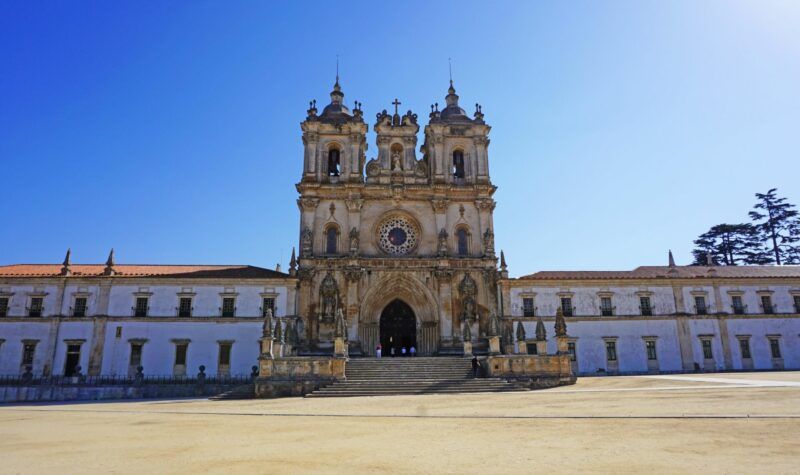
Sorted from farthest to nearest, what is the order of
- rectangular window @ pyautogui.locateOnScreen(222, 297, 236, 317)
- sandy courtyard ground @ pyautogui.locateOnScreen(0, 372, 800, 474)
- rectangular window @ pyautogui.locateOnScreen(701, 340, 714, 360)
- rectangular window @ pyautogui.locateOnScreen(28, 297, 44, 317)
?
rectangular window @ pyautogui.locateOnScreen(701, 340, 714, 360) → rectangular window @ pyautogui.locateOnScreen(222, 297, 236, 317) → rectangular window @ pyautogui.locateOnScreen(28, 297, 44, 317) → sandy courtyard ground @ pyautogui.locateOnScreen(0, 372, 800, 474)

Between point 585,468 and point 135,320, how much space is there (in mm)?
34015

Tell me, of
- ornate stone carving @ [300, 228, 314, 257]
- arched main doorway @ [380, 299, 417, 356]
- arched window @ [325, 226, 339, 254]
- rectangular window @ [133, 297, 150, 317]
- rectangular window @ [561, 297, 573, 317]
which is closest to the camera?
rectangular window @ [133, 297, 150, 317]

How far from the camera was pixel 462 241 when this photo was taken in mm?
37312

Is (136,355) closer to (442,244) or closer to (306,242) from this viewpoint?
(306,242)

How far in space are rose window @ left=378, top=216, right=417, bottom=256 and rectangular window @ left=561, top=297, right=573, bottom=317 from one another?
38.8 ft

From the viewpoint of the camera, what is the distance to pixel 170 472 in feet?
23.2

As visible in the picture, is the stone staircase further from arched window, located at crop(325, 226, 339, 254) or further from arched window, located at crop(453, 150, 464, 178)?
arched window, located at crop(453, 150, 464, 178)

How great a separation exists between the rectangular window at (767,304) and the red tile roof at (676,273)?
5.62ft

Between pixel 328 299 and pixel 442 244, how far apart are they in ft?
29.4

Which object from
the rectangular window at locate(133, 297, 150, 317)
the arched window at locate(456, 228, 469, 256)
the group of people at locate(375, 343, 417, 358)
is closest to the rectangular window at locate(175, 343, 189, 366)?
the rectangular window at locate(133, 297, 150, 317)

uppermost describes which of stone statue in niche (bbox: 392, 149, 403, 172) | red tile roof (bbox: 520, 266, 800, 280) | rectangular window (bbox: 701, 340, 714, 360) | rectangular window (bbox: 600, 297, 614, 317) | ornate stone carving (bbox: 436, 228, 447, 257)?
stone statue in niche (bbox: 392, 149, 403, 172)

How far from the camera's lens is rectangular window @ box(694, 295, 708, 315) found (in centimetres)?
3753

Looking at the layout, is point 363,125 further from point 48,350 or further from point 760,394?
point 760,394

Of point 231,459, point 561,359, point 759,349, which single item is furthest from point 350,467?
point 759,349
